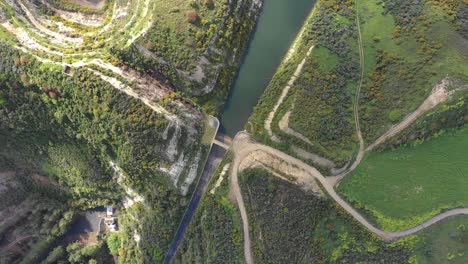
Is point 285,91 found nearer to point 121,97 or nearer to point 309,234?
point 309,234

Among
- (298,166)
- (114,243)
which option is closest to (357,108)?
(298,166)

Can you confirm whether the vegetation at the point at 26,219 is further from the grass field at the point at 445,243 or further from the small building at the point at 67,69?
the grass field at the point at 445,243

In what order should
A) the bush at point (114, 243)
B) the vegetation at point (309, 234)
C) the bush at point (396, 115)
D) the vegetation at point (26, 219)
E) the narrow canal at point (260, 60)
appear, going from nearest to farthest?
1. the bush at point (396, 115)
2. the vegetation at point (309, 234)
3. the narrow canal at point (260, 60)
4. the vegetation at point (26, 219)
5. the bush at point (114, 243)

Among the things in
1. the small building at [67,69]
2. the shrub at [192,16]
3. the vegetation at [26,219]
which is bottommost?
the vegetation at [26,219]

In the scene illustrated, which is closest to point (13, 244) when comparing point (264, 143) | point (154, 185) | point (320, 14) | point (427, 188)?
point (154, 185)

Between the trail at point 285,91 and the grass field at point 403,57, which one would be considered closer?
the grass field at point 403,57

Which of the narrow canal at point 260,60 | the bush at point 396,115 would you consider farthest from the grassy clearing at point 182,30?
the bush at point 396,115
